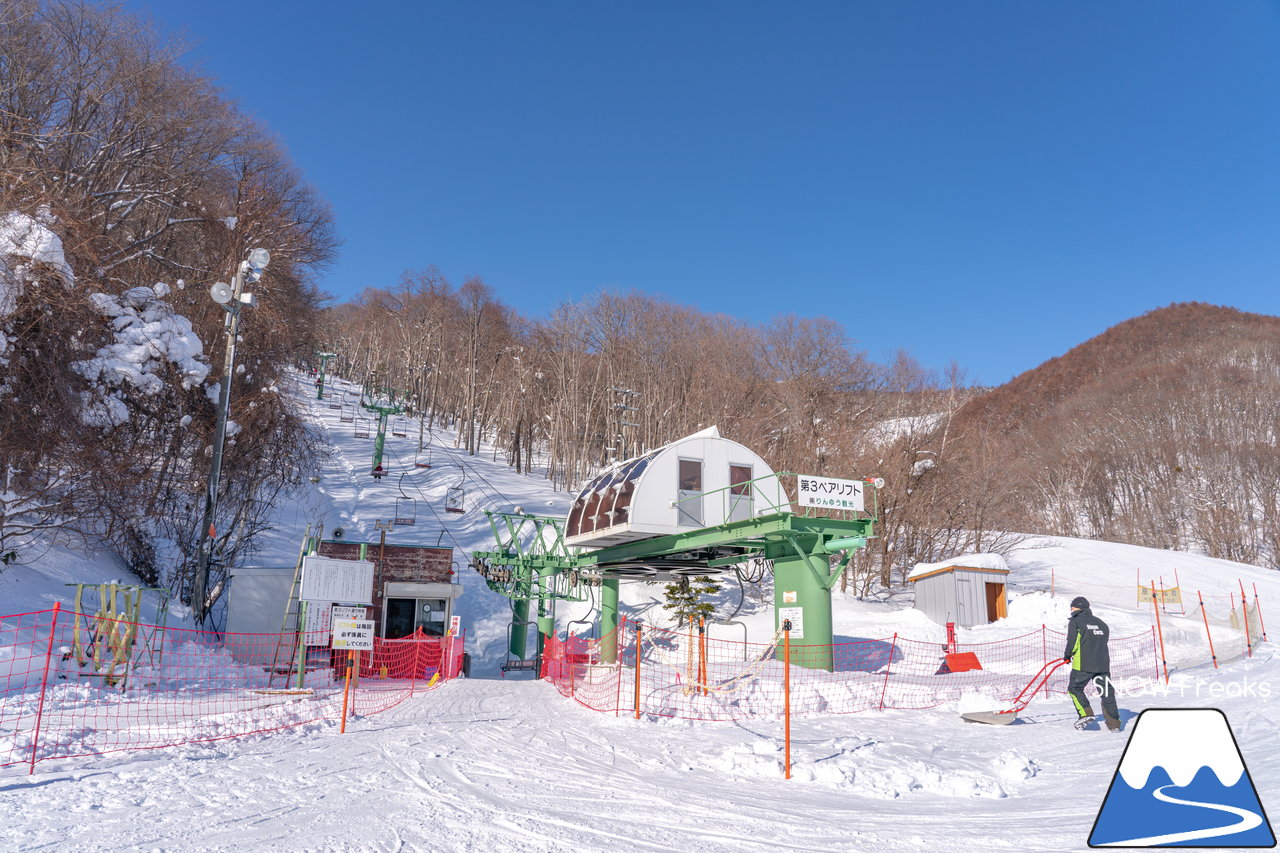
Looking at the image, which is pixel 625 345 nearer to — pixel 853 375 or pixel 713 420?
pixel 713 420

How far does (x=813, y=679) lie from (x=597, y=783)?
758 cm

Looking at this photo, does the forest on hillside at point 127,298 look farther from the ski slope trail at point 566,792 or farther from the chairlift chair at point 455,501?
the chairlift chair at point 455,501

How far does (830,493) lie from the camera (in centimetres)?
1523

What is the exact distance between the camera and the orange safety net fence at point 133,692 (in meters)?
8.82

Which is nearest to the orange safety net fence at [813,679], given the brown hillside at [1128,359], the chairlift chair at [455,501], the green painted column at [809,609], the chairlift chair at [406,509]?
the green painted column at [809,609]

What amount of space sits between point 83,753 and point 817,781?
25.1ft

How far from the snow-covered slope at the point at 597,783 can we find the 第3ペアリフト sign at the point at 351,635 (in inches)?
54.6

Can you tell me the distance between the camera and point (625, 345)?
48.3 metres

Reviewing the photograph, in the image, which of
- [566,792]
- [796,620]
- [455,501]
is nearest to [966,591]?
[796,620]

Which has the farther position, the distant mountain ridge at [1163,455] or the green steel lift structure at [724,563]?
the distant mountain ridge at [1163,455]

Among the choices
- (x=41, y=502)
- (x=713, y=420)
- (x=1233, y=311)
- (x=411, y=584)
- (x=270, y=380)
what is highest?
(x=1233, y=311)

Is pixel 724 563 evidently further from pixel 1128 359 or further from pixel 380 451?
pixel 1128 359

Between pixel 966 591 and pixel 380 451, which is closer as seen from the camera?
pixel 966 591

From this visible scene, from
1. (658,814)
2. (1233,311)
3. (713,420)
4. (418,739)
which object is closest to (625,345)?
(713,420)
